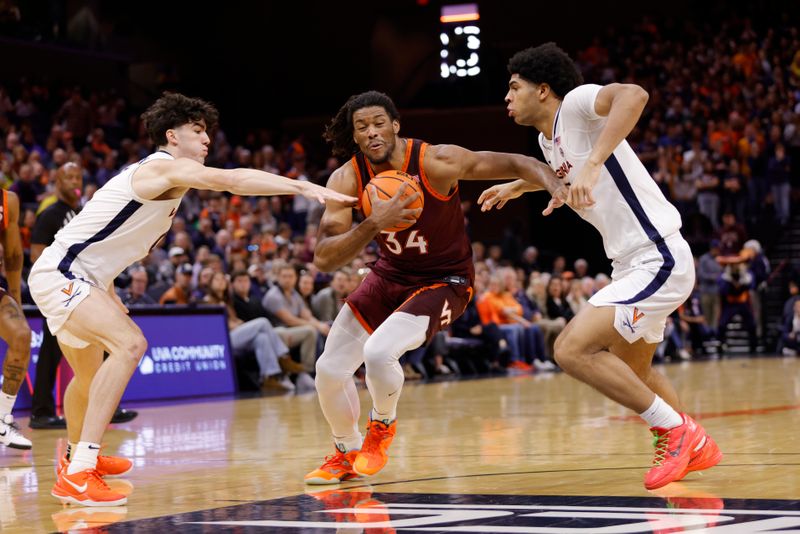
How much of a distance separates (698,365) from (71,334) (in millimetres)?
12763

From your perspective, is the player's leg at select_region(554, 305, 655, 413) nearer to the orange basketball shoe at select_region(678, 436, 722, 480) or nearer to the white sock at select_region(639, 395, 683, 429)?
the white sock at select_region(639, 395, 683, 429)

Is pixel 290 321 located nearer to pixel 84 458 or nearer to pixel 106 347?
pixel 106 347

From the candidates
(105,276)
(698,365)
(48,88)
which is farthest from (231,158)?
(105,276)

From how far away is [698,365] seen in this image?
17.1m

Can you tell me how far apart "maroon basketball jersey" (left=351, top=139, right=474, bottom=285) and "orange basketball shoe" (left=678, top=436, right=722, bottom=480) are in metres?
1.47

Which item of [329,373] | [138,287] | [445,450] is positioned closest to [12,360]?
[329,373]

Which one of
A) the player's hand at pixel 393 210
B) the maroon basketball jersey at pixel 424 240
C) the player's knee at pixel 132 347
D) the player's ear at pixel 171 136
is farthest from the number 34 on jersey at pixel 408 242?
the player's knee at pixel 132 347

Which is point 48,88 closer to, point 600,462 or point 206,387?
point 206,387

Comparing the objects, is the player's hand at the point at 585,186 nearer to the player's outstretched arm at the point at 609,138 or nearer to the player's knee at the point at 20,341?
the player's outstretched arm at the point at 609,138

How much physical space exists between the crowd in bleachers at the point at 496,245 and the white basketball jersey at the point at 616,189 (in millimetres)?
6291

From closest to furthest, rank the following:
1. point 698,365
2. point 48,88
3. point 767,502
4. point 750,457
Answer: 1. point 767,502
2. point 750,457
3. point 698,365
4. point 48,88

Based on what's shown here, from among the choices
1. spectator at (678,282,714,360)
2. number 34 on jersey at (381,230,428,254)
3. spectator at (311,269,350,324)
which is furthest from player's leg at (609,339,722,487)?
spectator at (678,282,714,360)

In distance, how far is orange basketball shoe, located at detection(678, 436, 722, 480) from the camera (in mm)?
5504

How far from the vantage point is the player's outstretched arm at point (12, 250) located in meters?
7.91
